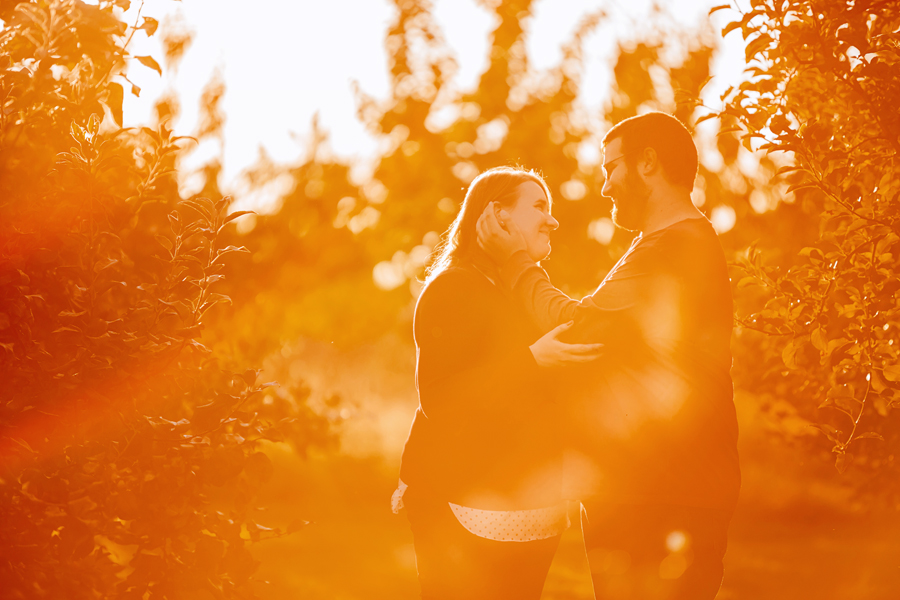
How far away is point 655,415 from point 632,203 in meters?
0.90

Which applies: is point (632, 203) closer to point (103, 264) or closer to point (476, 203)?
point (476, 203)

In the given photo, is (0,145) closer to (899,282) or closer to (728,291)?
(728,291)

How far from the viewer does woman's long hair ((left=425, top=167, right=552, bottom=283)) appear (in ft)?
10.4

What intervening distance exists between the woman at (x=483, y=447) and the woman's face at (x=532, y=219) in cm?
26

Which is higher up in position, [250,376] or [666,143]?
[666,143]

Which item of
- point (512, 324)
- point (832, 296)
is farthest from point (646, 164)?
point (832, 296)

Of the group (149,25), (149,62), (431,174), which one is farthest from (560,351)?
(431,174)

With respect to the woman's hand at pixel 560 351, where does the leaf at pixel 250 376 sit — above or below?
above

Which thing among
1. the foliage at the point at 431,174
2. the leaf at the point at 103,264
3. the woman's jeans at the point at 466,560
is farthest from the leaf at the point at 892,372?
the foliage at the point at 431,174

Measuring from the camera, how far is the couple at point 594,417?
2.88m

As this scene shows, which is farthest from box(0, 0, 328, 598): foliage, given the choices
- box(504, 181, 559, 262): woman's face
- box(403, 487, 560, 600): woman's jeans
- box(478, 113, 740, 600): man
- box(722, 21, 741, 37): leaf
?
box(722, 21, 741, 37): leaf

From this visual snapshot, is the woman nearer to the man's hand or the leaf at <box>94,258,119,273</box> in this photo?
the man's hand

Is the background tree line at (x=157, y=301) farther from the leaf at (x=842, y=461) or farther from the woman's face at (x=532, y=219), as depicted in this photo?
the woman's face at (x=532, y=219)

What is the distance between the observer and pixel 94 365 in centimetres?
266
